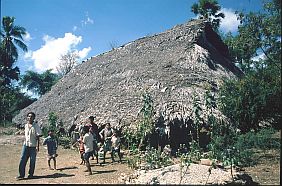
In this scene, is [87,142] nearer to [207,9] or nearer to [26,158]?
[26,158]

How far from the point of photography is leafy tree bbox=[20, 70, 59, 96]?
120 ft

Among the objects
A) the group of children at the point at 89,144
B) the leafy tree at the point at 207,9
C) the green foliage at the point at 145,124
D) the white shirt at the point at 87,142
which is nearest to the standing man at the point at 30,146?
the group of children at the point at 89,144

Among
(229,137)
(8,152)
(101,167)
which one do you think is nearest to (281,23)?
(229,137)

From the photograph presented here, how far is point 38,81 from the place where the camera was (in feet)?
122

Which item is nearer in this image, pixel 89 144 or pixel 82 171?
pixel 89 144

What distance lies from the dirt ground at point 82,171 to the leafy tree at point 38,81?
2510 centimetres

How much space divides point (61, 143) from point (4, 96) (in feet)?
51.8

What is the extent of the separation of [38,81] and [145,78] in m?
26.4

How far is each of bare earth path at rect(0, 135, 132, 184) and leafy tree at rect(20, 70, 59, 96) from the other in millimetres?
24093

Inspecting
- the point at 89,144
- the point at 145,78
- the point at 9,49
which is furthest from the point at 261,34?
the point at 9,49

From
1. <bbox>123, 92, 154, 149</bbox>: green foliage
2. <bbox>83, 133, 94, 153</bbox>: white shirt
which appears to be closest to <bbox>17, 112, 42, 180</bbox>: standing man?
<bbox>83, 133, 94, 153</bbox>: white shirt

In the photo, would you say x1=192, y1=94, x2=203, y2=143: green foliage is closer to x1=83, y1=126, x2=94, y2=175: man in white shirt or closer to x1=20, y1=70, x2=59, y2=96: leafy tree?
x1=83, y1=126, x2=94, y2=175: man in white shirt

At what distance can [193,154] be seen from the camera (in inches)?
359

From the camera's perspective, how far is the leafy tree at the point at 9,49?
107 feet
